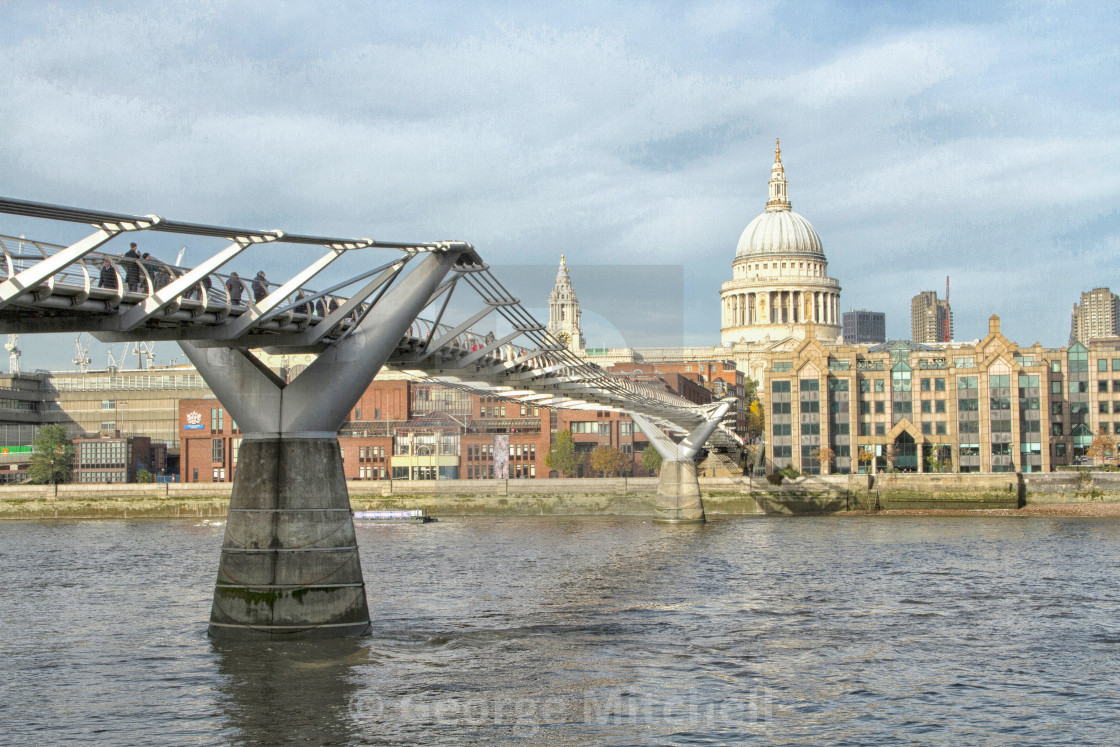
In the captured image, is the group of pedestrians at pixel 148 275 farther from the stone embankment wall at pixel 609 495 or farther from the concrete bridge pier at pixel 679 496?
the stone embankment wall at pixel 609 495

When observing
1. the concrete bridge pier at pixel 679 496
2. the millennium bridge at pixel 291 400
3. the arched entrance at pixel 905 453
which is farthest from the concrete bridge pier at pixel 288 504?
the arched entrance at pixel 905 453

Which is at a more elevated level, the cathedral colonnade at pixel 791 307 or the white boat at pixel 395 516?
the cathedral colonnade at pixel 791 307

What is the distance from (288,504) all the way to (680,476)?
57.8 meters

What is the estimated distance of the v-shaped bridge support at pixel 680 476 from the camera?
84.5 meters

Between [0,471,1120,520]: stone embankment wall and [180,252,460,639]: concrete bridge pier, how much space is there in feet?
211

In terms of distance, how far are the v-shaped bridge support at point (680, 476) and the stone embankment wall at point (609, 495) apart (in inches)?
313

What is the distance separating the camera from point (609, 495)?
96750 millimetres

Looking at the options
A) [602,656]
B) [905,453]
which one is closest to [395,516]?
[905,453]

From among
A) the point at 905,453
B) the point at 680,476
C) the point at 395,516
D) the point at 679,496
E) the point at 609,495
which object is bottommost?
the point at 395,516

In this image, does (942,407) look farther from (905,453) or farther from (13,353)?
(13,353)

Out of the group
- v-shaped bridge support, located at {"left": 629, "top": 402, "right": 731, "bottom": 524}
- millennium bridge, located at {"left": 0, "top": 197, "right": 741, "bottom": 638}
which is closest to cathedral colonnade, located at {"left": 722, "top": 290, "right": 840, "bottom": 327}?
v-shaped bridge support, located at {"left": 629, "top": 402, "right": 731, "bottom": 524}

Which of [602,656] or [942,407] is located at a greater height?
[942,407]

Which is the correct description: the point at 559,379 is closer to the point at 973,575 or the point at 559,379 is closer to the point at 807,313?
the point at 973,575

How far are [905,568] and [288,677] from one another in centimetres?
3035
